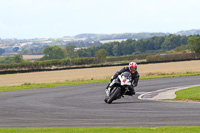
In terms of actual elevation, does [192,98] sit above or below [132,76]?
below

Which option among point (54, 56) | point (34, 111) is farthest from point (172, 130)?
point (54, 56)

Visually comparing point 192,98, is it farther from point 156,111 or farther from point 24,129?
point 24,129

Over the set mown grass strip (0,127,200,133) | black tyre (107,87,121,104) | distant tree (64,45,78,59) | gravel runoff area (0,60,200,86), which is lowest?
distant tree (64,45,78,59)

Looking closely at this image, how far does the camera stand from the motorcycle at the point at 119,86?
59.6ft

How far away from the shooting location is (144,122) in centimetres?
1230

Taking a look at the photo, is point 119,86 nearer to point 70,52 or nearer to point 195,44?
point 195,44

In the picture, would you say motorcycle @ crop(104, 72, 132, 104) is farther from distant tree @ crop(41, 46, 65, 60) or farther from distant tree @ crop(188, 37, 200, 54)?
distant tree @ crop(41, 46, 65, 60)

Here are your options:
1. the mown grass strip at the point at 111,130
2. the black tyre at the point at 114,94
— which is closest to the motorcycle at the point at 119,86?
the black tyre at the point at 114,94

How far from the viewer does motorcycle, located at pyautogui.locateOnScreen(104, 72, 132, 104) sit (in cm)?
1816

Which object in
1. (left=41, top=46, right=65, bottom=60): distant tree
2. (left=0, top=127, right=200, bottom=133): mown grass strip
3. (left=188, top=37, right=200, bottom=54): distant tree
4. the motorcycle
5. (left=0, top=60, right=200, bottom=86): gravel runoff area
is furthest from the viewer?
(left=41, top=46, right=65, bottom=60): distant tree

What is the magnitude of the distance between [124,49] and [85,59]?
88016 millimetres

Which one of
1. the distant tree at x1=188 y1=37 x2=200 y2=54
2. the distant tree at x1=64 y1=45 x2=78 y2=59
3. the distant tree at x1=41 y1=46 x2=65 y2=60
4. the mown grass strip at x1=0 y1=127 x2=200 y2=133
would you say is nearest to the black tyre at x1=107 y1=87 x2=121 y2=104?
the mown grass strip at x1=0 y1=127 x2=200 y2=133

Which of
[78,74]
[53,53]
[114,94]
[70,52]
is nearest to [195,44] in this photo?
[78,74]

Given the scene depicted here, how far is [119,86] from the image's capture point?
60.6 feet
